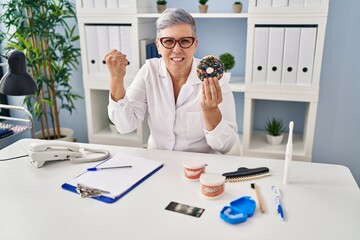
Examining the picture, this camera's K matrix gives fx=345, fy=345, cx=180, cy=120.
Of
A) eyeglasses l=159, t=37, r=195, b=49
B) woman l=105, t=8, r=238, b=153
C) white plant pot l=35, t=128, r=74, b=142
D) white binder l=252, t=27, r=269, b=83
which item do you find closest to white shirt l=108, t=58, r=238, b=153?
woman l=105, t=8, r=238, b=153

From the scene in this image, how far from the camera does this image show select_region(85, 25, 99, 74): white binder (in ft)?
8.36

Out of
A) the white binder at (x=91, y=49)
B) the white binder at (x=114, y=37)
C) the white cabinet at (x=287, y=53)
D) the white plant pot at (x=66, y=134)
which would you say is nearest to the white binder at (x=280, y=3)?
the white cabinet at (x=287, y=53)

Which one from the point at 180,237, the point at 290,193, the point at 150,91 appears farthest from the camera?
the point at 150,91

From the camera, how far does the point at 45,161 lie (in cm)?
144

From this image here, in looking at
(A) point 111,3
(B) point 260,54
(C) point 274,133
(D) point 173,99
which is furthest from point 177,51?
(C) point 274,133

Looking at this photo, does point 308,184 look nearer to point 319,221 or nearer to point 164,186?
point 319,221

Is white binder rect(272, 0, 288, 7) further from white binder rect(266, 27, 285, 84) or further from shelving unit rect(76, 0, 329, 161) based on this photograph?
white binder rect(266, 27, 285, 84)

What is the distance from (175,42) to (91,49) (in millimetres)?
1232

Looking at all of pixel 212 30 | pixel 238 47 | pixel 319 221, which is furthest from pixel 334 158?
pixel 319 221

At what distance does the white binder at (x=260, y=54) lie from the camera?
2218 mm

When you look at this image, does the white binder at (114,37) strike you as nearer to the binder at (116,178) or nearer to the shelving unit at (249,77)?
the shelving unit at (249,77)

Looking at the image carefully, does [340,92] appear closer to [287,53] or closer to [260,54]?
[287,53]

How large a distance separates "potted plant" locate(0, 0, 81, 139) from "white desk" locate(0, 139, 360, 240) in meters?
1.46

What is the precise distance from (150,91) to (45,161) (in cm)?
61
